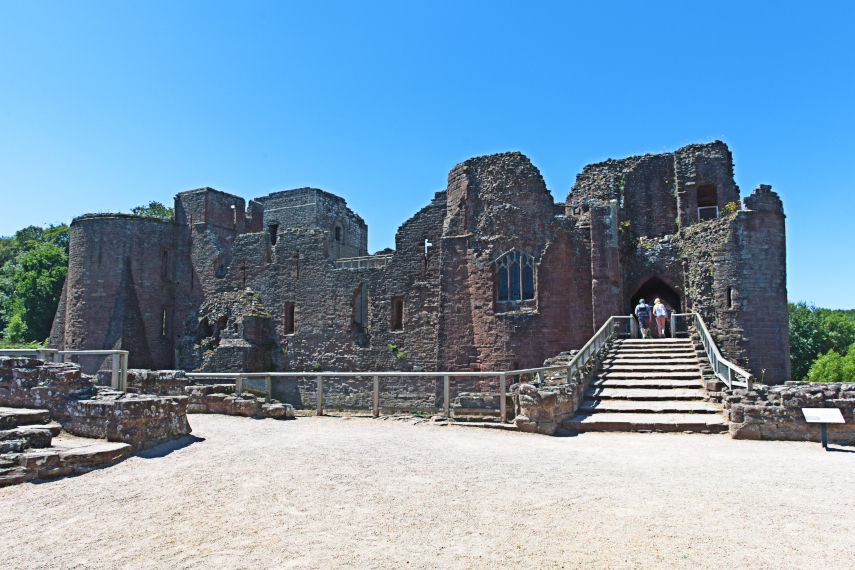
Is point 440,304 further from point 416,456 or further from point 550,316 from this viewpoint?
point 416,456

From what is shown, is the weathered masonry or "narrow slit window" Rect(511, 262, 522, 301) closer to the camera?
the weathered masonry

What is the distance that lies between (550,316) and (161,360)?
18.4 m

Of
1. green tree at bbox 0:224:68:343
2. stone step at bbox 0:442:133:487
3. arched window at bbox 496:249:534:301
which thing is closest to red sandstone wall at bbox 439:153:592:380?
arched window at bbox 496:249:534:301

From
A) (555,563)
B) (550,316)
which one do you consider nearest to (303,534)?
(555,563)

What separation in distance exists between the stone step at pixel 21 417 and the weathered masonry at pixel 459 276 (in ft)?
34.9

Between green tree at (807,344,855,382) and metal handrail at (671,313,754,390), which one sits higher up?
metal handrail at (671,313,754,390)

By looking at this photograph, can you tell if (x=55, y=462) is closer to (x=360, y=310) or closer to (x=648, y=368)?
(x=648, y=368)

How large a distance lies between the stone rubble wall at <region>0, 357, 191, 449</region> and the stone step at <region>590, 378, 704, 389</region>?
345 inches

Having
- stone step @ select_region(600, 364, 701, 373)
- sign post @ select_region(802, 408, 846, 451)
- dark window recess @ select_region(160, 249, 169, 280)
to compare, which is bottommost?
sign post @ select_region(802, 408, 846, 451)

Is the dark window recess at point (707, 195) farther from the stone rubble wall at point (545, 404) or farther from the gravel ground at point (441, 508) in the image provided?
the gravel ground at point (441, 508)

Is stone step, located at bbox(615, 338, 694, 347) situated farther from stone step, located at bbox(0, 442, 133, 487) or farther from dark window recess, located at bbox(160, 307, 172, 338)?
dark window recess, located at bbox(160, 307, 172, 338)

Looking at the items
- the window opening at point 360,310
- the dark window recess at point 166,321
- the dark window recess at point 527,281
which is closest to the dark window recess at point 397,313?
the window opening at point 360,310

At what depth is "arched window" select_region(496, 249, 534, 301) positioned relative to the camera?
19547 mm

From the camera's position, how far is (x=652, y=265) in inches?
814
